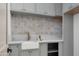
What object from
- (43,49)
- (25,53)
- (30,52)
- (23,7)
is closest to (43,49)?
(43,49)

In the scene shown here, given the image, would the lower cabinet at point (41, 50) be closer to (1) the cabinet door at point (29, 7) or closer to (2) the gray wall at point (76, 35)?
(2) the gray wall at point (76, 35)

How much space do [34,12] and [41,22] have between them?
14.2 inches

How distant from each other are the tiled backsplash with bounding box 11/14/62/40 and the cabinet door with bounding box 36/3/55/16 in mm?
204

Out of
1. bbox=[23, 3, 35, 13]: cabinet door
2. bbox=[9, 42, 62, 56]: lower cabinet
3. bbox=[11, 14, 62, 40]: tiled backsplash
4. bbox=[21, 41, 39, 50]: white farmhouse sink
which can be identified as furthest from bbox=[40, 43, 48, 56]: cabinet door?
bbox=[23, 3, 35, 13]: cabinet door

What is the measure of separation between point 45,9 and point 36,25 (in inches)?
18.0

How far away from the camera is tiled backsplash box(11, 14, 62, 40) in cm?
279

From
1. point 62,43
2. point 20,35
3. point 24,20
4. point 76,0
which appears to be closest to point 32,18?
point 24,20

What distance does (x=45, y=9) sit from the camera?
281cm

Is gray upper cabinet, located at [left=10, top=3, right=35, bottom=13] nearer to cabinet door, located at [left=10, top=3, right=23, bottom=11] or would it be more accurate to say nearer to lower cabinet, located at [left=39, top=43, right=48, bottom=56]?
cabinet door, located at [left=10, top=3, right=23, bottom=11]

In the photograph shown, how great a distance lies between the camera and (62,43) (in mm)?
2717

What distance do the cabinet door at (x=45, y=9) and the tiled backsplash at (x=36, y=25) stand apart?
8.1 inches

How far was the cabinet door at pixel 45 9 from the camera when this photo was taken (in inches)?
108

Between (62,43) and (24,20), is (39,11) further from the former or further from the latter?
(62,43)

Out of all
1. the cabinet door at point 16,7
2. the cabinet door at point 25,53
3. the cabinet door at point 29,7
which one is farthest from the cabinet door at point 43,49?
the cabinet door at point 16,7
